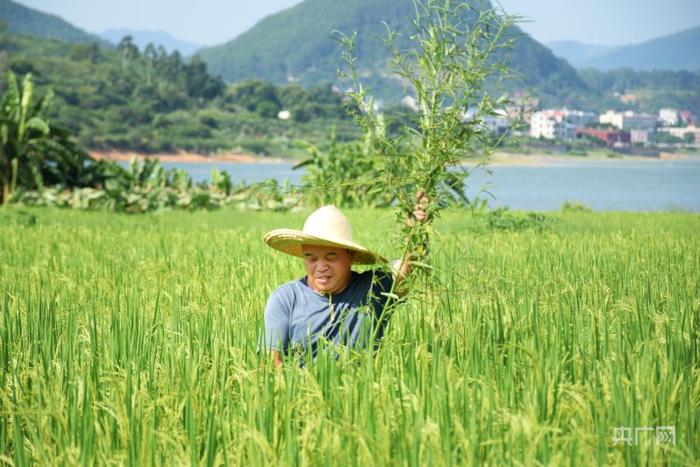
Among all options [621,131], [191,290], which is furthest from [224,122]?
[191,290]

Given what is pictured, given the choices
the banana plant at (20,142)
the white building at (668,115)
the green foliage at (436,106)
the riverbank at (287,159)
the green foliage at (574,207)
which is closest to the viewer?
the green foliage at (436,106)

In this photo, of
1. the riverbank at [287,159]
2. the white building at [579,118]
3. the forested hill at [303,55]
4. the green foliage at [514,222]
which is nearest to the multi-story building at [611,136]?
the riverbank at [287,159]

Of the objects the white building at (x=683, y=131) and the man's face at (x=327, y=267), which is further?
the white building at (x=683, y=131)

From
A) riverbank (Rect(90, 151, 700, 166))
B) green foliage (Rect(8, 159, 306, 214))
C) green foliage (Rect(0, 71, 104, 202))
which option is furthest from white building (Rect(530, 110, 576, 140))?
green foliage (Rect(0, 71, 104, 202))

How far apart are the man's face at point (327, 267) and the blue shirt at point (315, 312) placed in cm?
3

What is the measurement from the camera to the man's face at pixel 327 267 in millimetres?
3715

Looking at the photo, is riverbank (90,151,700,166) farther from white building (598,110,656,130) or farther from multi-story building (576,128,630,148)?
white building (598,110,656,130)

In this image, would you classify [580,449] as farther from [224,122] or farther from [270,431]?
[224,122]

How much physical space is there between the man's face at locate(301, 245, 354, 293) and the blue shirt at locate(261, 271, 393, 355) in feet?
0.11

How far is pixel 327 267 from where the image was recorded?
375 cm

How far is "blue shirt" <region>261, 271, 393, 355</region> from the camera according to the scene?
3617 mm

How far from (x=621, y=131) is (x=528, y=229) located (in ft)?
214

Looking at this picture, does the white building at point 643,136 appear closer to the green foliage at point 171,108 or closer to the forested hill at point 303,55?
the green foliage at point 171,108

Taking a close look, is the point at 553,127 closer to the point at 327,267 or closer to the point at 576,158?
the point at 576,158
